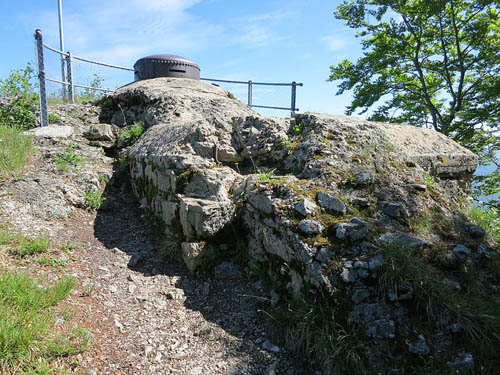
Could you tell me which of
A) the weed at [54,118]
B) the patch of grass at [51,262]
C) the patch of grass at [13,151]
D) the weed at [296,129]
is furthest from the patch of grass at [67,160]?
the weed at [296,129]

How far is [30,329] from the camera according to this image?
2.33 m

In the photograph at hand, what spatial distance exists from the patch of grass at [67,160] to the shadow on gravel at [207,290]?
33.1 inches

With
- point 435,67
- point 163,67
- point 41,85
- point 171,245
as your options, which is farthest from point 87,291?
point 435,67

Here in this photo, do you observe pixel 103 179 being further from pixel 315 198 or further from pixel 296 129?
pixel 315 198

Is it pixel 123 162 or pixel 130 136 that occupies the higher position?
pixel 130 136

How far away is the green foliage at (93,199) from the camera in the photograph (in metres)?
4.90

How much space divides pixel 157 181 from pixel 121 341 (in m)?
2.39

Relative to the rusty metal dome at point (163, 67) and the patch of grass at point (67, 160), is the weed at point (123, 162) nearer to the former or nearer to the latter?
the patch of grass at point (67, 160)

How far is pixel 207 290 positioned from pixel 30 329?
158 cm

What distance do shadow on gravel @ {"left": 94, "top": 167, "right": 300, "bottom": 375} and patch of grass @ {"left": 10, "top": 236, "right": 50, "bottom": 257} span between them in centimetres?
76

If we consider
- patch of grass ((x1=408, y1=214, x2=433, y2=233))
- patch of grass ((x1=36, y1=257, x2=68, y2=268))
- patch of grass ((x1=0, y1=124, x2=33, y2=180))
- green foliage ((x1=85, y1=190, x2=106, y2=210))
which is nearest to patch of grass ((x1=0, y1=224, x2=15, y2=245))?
patch of grass ((x1=36, y1=257, x2=68, y2=268))

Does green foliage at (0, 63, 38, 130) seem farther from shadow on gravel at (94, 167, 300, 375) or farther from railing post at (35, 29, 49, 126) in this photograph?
shadow on gravel at (94, 167, 300, 375)

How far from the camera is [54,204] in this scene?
4484 mm

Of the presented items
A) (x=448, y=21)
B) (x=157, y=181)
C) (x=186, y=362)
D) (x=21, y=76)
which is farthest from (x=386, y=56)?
(x=186, y=362)
